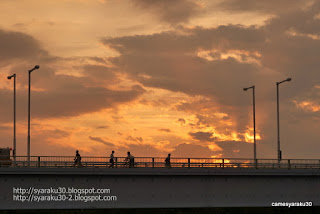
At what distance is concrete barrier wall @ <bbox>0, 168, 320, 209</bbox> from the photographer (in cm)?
5038

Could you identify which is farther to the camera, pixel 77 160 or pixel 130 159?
pixel 130 159

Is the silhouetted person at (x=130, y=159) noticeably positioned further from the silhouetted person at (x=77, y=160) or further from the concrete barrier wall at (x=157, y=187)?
the silhouetted person at (x=77, y=160)

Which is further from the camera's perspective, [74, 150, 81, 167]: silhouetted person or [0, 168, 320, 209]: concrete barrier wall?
[74, 150, 81, 167]: silhouetted person

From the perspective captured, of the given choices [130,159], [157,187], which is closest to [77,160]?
[130,159]

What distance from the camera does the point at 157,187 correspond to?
176 feet

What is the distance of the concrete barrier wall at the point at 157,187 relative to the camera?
50.4 m

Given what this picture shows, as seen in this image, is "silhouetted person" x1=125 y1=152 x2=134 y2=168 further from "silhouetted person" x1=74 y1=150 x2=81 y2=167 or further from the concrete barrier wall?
"silhouetted person" x1=74 y1=150 x2=81 y2=167

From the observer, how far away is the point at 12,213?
7412cm

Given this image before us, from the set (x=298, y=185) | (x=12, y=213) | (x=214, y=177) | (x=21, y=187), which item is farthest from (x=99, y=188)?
(x=12, y=213)

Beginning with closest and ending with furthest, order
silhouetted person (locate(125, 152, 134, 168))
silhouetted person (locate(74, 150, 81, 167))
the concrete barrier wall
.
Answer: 1. the concrete barrier wall
2. silhouetted person (locate(74, 150, 81, 167))
3. silhouetted person (locate(125, 152, 134, 168))

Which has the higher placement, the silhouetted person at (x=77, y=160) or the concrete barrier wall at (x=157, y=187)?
the silhouetted person at (x=77, y=160)

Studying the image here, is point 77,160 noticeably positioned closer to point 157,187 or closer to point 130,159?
point 130,159

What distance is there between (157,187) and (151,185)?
20.9 inches

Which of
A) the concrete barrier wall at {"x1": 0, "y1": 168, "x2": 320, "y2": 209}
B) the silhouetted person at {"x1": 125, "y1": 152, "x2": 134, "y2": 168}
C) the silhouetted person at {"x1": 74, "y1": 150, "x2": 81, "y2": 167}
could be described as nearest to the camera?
the concrete barrier wall at {"x1": 0, "y1": 168, "x2": 320, "y2": 209}
